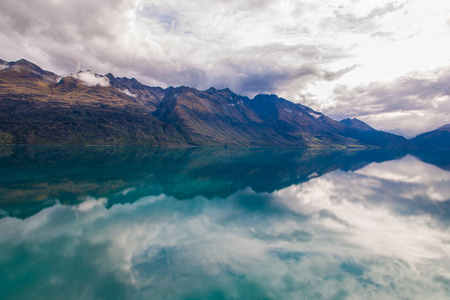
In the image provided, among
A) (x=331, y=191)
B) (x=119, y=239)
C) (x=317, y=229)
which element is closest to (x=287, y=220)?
(x=317, y=229)

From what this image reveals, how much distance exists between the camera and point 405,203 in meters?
63.2

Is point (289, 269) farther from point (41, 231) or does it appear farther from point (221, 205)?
point (41, 231)

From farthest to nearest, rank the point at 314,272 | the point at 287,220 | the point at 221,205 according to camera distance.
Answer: the point at 221,205
the point at 287,220
the point at 314,272

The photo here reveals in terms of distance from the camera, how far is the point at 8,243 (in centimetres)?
3050

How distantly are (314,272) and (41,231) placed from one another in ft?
135

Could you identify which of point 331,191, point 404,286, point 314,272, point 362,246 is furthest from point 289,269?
point 331,191

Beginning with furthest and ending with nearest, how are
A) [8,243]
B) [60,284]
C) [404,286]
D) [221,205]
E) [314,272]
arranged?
[221,205] < [8,243] < [314,272] < [404,286] < [60,284]

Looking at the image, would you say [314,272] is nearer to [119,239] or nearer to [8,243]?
[119,239]

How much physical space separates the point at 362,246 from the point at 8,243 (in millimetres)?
52811

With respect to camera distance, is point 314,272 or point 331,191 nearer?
point 314,272

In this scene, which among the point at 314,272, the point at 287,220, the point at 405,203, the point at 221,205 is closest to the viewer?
the point at 314,272

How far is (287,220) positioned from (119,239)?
31.9 metres

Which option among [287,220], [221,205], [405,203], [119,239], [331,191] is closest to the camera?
[119,239]

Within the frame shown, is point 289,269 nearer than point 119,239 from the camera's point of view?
Yes
